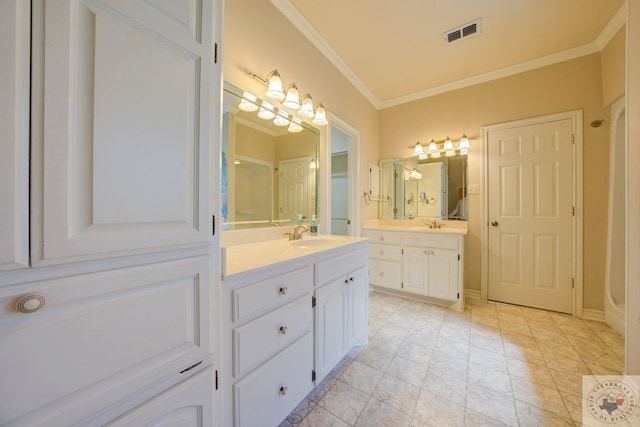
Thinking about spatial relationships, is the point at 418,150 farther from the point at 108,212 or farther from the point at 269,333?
the point at 108,212

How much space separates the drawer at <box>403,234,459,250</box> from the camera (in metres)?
2.42

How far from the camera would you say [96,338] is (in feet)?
1.73

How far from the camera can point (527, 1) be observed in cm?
173

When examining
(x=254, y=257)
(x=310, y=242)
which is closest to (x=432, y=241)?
(x=310, y=242)

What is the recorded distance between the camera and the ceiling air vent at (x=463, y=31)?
1934 mm

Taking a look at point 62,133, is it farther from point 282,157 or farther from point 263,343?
point 282,157

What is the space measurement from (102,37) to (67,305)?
605 millimetres

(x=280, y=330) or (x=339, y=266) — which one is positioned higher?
(x=339, y=266)

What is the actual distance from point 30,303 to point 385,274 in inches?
109

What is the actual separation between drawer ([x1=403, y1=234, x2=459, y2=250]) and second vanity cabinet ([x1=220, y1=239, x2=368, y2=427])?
4.43 ft

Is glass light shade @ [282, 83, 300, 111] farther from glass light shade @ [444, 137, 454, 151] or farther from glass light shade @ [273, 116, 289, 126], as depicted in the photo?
glass light shade @ [444, 137, 454, 151]

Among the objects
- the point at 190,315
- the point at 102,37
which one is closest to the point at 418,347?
the point at 190,315

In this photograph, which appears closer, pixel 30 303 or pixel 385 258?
pixel 30 303

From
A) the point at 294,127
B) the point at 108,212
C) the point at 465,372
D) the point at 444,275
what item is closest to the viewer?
the point at 108,212
